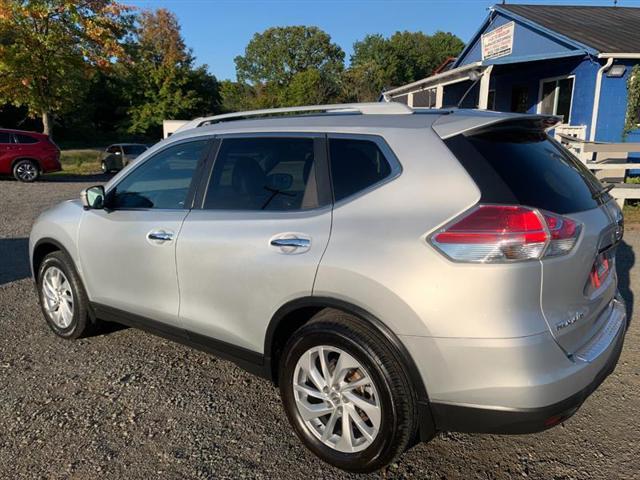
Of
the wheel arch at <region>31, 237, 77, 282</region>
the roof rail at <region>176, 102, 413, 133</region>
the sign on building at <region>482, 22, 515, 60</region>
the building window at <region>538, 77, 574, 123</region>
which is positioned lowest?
the wheel arch at <region>31, 237, 77, 282</region>

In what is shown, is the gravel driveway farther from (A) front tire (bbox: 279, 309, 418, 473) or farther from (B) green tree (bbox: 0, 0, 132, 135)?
(B) green tree (bbox: 0, 0, 132, 135)

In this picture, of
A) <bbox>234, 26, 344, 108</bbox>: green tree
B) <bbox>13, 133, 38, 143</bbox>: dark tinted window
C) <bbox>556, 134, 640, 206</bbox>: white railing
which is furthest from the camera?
<bbox>234, 26, 344, 108</bbox>: green tree

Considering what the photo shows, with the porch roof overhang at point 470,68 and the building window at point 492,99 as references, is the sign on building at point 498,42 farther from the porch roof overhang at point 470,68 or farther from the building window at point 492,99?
the porch roof overhang at point 470,68

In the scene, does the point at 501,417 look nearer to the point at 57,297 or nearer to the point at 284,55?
the point at 57,297

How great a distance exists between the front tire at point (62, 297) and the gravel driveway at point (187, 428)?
0.49 ft

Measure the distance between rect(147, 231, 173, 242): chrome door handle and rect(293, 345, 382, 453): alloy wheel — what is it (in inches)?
46.2

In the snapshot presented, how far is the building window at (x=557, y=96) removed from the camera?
13688 millimetres

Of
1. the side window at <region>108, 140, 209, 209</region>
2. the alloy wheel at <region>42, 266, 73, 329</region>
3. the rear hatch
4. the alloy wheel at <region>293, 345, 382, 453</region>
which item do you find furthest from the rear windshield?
the alloy wheel at <region>42, 266, 73, 329</region>

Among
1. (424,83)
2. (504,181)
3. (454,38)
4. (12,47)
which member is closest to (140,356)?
(504,181)

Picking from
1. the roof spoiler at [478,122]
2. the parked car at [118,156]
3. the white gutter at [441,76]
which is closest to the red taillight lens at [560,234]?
the roof spoiler at [478,122]

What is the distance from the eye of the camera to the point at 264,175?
9.83 ft

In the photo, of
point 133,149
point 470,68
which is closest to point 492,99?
point 470,68

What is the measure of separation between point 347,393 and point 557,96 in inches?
554

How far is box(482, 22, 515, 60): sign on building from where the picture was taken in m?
15.7
